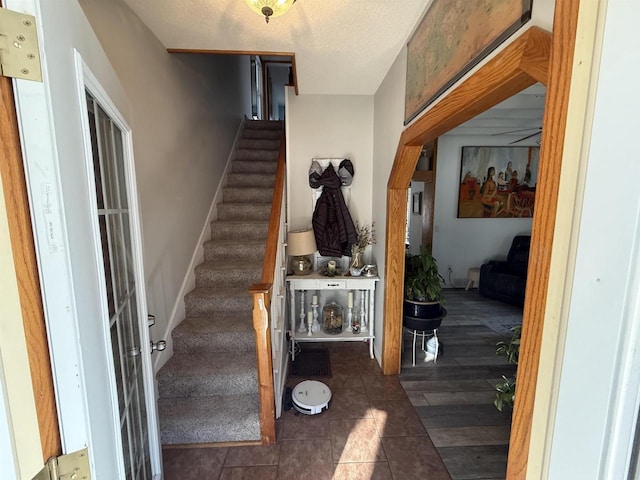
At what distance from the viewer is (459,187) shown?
15.9 feet

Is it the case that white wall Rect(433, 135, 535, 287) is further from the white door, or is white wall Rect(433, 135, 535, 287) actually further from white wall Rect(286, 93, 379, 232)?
the white door

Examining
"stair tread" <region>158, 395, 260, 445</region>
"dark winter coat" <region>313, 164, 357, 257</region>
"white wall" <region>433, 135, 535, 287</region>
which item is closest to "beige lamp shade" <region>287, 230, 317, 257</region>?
"dark winter coat" <region>313, 164, 357, 257</region>

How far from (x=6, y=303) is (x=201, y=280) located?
88.7 inches

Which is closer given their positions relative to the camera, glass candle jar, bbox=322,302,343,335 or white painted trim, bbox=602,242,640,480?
white painted trim, bbox=602,242,640,480

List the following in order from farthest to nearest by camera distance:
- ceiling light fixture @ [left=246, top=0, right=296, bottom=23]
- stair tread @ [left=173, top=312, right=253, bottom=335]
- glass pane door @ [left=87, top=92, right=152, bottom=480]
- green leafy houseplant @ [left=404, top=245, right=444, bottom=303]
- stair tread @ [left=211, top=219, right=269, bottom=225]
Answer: stair tread @ [left=211, top=219, right=269, bottom=225] < green leafy houseplant @ [left=404, top=245, right=444, bottom=303] < stair tread @ [left=173, top=312, right=253, bottom=335] < ceiling light fixture @ [left=246, top=0, right=296, bottom=23] < glass pane door @ [left=87, top=92, right=152, bottom=480]

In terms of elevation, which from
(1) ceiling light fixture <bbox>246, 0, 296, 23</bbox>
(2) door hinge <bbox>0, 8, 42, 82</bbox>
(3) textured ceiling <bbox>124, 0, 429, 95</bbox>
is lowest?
(2) door hinge <bbox>0, 8, 42, 82</bbox>

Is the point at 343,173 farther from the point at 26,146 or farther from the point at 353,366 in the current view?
the point at 26,146

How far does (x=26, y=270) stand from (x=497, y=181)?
5623 millimetres

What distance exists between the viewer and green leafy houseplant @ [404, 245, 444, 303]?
2.55 metres

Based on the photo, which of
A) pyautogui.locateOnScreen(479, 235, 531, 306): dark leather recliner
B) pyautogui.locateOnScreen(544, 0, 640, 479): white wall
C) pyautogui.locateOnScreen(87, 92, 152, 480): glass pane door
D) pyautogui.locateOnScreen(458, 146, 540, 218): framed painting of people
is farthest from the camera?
pyautogui.locateOnScreen(458, 146, 540, 218): framed painting of people

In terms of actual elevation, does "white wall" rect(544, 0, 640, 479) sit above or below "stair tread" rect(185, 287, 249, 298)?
above

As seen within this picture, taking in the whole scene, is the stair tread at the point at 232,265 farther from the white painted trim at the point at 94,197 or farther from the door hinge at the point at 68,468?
the door hinge at the point at 68,468

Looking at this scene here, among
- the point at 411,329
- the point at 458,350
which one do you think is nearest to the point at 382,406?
the point at 411,329

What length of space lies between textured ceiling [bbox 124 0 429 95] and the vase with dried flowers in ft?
4.87
